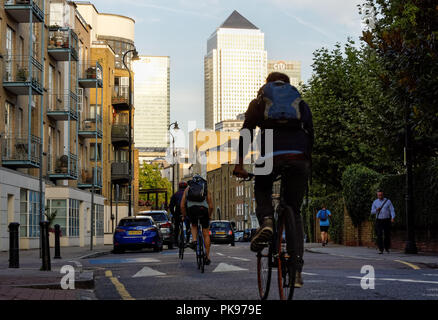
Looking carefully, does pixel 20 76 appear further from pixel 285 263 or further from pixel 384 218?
pixel 285 263

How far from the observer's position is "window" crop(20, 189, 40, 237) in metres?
33.2

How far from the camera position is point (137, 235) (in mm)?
28078

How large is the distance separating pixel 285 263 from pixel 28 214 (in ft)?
93.3

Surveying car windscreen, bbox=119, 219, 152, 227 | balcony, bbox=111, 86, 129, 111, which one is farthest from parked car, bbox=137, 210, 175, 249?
balcony, bbox=111, 86, 129, 111

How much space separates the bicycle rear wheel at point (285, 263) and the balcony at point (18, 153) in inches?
1000

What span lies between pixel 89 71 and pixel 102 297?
141 ft

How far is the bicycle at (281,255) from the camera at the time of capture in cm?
656

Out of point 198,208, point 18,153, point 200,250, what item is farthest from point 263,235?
point 18,153

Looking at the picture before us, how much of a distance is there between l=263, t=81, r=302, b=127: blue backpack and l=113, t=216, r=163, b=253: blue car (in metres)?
21.5

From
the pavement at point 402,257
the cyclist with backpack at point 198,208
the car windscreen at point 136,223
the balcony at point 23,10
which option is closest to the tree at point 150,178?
the balcony at point 23,10

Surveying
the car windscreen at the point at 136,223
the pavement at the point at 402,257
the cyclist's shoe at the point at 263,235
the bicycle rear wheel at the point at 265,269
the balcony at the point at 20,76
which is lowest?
the pavement at the point at 402,257

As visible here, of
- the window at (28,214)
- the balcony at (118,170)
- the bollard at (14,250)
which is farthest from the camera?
the balcony at (118,170)

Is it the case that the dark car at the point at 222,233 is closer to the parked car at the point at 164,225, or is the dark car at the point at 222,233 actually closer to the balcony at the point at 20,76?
the parked car at the point at 164,225

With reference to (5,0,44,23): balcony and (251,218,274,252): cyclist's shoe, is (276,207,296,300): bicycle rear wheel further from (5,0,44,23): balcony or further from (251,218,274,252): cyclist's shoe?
(5,0,44,23): balcony
